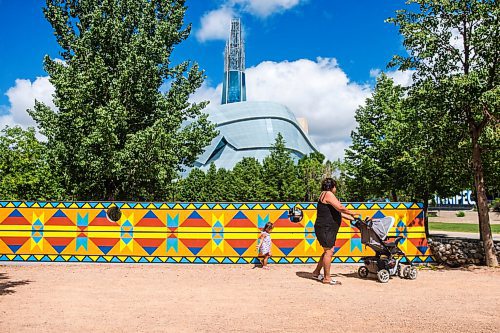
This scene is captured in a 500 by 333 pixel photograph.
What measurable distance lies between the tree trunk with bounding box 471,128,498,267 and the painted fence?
162 cm

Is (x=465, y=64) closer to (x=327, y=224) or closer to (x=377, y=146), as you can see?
(x=327, y=224)

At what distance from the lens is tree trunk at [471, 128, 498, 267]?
11.6 m

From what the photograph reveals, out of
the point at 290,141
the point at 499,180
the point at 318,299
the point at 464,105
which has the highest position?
the point at 290,141

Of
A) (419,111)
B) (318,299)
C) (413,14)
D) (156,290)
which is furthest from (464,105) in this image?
(156,290)

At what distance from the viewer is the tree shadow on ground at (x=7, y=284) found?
8005 millimetres

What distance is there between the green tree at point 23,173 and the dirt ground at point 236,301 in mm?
15753

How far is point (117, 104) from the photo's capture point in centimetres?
1598

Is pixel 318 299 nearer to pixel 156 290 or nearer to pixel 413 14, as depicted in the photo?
pixel 156 290

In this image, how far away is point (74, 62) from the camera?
17531 mm

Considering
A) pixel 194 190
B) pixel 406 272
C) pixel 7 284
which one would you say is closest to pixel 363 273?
pixel 406 272

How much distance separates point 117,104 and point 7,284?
845 centimetres

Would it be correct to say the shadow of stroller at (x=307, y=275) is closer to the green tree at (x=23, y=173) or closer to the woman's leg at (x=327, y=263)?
the woman's leg at (x=327, y=263)

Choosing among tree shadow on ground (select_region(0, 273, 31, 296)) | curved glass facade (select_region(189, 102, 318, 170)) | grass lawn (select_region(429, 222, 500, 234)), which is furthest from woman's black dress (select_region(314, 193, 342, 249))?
curved glass facade (select_region(189, 102, 318, 170))

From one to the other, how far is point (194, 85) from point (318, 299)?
47.0ft
